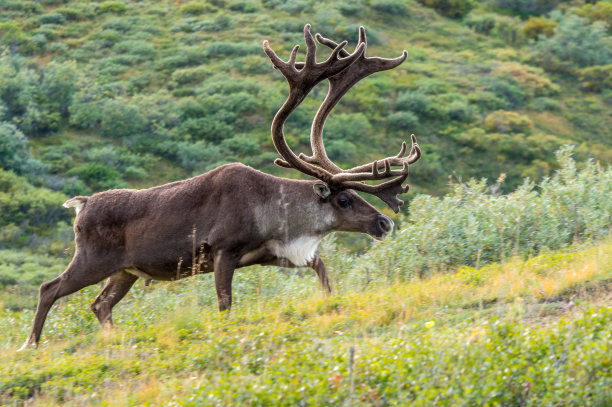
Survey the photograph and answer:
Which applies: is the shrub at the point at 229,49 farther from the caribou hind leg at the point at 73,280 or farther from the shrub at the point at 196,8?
the caribou hind leg at the point at 73,280

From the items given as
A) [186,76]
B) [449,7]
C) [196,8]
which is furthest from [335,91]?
[449,7]

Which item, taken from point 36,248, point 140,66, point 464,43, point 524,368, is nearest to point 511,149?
point 464,43

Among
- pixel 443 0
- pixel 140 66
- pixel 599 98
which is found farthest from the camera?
pixel 443 0

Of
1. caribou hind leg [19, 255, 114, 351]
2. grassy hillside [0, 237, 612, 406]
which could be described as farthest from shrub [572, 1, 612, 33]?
caribou hind leg [19, 255, 114, 351]

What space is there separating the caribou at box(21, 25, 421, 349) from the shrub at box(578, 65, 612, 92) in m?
50.0

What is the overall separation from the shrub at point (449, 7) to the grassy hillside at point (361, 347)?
61.1 m

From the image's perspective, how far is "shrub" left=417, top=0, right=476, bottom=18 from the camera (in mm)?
67875

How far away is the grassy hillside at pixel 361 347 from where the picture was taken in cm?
550

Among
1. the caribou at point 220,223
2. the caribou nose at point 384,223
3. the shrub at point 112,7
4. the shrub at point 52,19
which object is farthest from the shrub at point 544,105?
the caribou nose at point 384,223

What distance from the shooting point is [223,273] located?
9.02 metres

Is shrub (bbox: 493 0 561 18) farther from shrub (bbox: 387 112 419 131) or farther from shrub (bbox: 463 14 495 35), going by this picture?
shrub (bbox: 387 112 419 131)

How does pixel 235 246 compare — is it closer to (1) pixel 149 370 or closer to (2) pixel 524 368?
(1) pixel 149 370

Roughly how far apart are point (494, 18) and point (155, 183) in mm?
37916

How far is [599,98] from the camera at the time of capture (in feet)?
179
